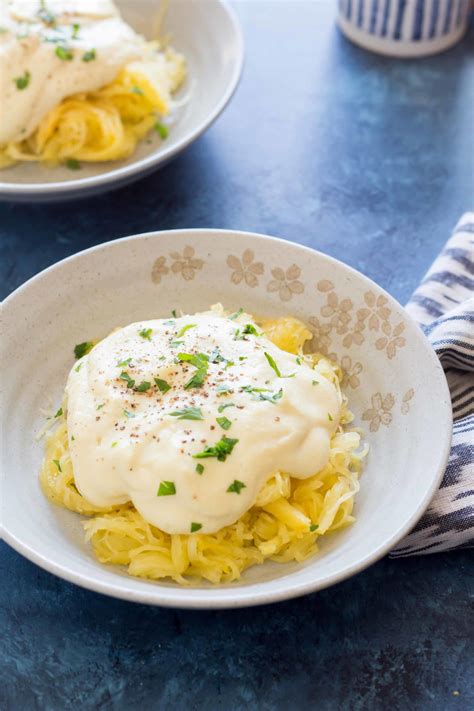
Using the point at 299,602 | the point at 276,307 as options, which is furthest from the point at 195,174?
the point at 299,602

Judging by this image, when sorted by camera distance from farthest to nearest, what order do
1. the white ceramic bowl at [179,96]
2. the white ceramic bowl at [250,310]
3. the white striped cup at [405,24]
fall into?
1. the white striped cup at [405,24]
2. the white ceramic bowl at [179,96]
3. the white ceramic bowl at [250,310]

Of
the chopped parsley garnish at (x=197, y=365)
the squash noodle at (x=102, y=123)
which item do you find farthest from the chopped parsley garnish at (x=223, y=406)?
the squash noodle at (x=102, y=123)

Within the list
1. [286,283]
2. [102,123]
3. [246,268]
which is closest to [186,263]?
[246,268]

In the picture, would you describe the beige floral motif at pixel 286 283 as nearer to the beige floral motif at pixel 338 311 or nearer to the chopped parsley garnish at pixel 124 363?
the beige floral motif at pixel 338 311

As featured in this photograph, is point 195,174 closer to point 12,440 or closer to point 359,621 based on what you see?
point 12,440

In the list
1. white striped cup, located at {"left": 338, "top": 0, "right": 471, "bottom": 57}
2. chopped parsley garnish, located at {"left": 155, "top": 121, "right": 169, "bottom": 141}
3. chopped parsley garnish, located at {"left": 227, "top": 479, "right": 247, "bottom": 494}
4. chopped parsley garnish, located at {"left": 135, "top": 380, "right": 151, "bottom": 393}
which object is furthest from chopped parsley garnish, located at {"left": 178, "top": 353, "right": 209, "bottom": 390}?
white striped cup, located at {"left": 338, "top": 0, "right": 471, "bottom": 57}

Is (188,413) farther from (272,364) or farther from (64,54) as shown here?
(64,54)
